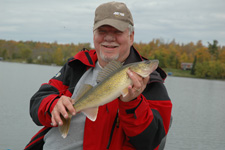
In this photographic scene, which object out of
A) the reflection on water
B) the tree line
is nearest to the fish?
the reflection on water

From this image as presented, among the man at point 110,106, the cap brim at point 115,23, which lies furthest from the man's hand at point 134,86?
the cap brim at point 115,23

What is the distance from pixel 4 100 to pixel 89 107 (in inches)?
667

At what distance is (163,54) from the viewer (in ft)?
298

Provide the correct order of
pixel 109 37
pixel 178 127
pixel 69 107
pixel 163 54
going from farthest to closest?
1. pixel 163 54
2. pixel 178 127
3. pixel 109 37
4. pixel 69 107

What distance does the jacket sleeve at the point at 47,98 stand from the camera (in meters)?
3.20

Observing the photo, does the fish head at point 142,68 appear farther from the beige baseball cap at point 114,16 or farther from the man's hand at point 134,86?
the beige baseball cap at point 114,16

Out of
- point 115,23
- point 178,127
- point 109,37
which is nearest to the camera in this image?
point 115,23

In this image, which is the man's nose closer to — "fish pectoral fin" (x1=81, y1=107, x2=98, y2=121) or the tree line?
"fish pectoral fin" (x1=81, y1=107, x2=98, y2=121)

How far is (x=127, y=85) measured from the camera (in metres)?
2.63

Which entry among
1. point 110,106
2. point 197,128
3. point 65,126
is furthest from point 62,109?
point 197,128

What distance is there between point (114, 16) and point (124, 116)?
1.39 m

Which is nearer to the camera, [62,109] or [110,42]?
[62,109]

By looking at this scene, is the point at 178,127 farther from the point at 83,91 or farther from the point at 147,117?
the point at 83,91

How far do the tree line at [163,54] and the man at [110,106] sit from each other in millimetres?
80018
